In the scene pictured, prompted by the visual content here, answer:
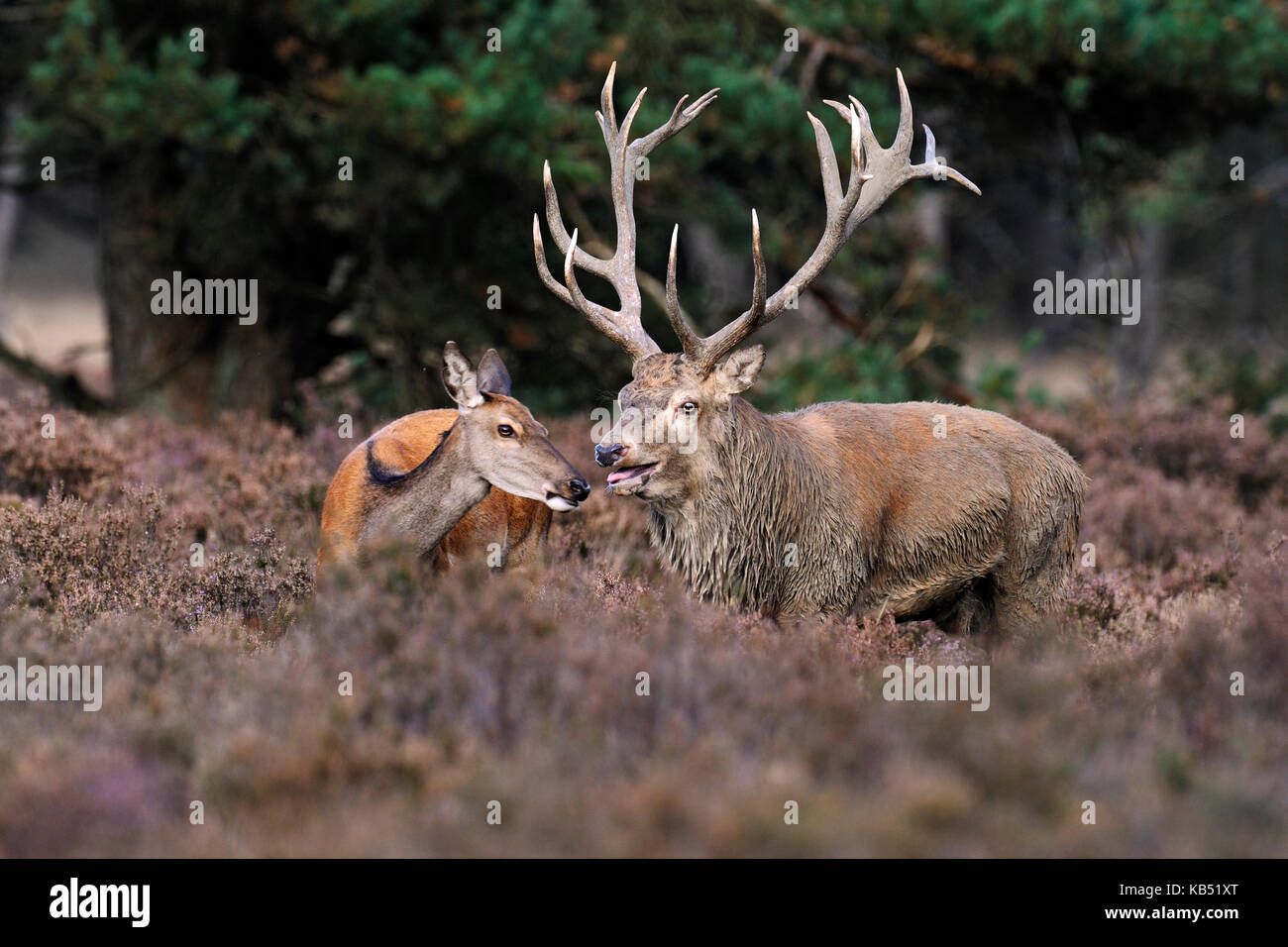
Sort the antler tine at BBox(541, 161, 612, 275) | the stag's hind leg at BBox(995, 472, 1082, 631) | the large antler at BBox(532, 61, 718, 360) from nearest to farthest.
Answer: the large antler at BBox(532, 61, 718, 360)
the stag's hind leg at BBox(995, 472, 1082, 631)
the antler tine at BBox(541, 161, 612, 275)

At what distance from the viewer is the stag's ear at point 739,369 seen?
6176 mm

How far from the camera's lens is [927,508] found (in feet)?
21.4

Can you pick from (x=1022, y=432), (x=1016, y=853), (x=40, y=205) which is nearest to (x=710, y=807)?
(x=1016, y=853)

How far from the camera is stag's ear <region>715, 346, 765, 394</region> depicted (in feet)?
20.3

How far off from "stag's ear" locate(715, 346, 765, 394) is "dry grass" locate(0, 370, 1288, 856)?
0.95 meters

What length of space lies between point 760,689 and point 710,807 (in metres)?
0.96

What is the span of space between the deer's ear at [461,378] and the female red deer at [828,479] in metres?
0.62

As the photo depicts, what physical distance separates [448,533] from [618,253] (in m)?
1.61

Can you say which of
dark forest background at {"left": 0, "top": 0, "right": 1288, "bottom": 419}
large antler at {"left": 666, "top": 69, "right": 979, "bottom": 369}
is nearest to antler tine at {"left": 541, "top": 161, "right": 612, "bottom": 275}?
large antler at {"left": 666, "top": 69, "right": 979, "bottom": 369}

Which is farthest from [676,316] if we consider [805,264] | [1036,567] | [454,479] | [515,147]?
[515,147]

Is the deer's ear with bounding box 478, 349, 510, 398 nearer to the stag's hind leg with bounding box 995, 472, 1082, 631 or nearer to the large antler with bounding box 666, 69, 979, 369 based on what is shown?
the large antler with bounding box 666, 69, 979, 369

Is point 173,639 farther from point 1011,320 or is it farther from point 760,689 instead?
point 1011,320

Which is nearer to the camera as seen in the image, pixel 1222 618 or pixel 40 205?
pixel 1222 618

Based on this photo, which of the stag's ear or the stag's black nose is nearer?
the stag's black nose
